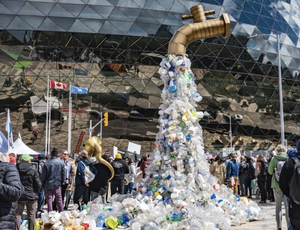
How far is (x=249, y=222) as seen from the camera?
32.2ft

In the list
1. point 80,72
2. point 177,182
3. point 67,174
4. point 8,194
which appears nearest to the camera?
point 8,194

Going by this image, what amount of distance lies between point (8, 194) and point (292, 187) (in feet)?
9.99

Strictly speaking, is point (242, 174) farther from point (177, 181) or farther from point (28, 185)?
point (28, 185)

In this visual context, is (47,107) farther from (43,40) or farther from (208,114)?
(208,114)

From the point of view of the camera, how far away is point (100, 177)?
11109 millimetres

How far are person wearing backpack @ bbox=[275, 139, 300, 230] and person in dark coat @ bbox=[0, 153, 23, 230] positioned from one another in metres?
2.95

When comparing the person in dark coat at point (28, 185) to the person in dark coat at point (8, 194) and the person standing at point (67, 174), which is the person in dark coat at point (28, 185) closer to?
the person in dark coat at point (8, 194)

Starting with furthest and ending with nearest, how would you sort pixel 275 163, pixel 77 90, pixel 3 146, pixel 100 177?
pixel 77 90
pixel 100 177
pixel 275 163
pixel 3 146

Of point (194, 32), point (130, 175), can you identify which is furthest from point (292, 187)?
point (130, 175)

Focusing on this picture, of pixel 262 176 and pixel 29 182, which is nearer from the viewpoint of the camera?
pixel 29 182

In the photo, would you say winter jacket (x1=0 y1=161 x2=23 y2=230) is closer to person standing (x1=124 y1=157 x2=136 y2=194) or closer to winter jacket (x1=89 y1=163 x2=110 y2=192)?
winter jacket (x1=89 y1=163 x2=110 y2=192)

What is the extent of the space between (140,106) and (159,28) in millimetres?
5394

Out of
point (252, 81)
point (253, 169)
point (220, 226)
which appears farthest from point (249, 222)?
point (252, 81)

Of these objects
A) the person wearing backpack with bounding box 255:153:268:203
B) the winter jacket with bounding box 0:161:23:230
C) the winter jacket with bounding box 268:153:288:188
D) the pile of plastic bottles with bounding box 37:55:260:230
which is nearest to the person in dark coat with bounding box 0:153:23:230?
the winter jacket with bounding box 0:161:23:230
